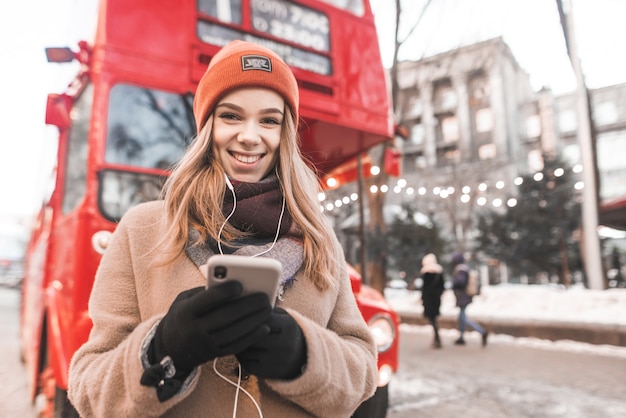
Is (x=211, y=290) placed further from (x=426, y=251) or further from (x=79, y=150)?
(x=426, y=251)

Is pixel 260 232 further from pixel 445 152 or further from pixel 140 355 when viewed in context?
pixel 445 152

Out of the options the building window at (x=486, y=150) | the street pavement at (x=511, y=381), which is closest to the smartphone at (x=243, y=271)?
the street pavement at (x=511, y=381)

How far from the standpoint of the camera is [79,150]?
3.41 metres

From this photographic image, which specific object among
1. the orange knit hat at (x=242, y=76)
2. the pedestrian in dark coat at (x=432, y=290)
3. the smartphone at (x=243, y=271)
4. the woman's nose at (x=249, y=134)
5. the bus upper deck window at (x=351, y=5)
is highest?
the bus upper deck window at (x=351, y=5)

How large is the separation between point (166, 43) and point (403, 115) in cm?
1156

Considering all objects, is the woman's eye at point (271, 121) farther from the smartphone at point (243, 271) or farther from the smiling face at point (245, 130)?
the smartphone at point (243, 271)

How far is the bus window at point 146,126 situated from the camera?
317 cm

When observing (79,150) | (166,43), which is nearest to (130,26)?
(166,43)

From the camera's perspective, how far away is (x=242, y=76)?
149 cm

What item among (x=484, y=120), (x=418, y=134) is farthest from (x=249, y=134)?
(x=418, y=134)

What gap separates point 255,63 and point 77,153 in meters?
2.49

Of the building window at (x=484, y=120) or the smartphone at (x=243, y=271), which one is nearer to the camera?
the smartphone at (x=243, y=271)

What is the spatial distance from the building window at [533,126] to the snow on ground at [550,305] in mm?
30501

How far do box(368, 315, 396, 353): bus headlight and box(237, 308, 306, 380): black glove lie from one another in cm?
218
